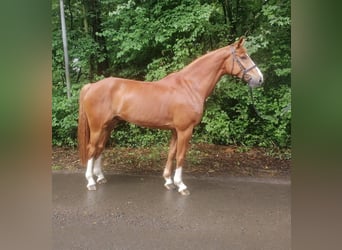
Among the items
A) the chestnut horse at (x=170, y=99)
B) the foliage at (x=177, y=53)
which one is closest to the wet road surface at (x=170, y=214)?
the chestnut horse at (x=170, y=99)

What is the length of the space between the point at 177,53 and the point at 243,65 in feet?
6.62

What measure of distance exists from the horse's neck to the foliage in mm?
1456

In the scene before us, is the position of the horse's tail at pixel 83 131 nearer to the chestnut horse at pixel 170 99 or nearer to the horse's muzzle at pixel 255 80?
the chestnut horse at pixel 170 99

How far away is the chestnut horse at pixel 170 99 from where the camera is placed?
3.93 metres

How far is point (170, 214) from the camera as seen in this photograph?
3.40 m

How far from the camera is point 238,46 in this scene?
3895mm

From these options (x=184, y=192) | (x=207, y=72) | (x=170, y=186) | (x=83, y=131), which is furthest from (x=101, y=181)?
(x=207, y=72)
